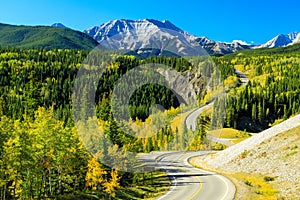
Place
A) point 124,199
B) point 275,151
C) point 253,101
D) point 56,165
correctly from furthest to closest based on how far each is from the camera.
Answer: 1. point 253,101
2. point 275,151
3. point 56,165
4. point 124,199

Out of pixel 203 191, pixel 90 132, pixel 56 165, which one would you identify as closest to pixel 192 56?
pixel 203 191

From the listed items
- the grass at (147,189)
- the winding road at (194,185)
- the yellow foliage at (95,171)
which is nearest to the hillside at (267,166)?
the winding road at (194,185)

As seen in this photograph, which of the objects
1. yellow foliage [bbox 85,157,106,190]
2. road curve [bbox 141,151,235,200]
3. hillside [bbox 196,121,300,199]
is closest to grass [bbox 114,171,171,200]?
road curve [bbox 141,151,235,200]

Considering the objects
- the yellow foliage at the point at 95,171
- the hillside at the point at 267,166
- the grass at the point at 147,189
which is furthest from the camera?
the yellow foliage at the point at 95,171

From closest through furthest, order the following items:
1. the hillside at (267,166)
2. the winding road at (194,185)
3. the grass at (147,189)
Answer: the winding road at (194,185) < the hillside at (267,166) < the grass at (147,189)

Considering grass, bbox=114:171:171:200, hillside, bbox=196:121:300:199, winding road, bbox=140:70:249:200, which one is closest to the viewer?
winding road, bbox=140:70:249:200

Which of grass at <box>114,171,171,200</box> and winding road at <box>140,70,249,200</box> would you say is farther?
grass at <box>114,171,171,200</box>

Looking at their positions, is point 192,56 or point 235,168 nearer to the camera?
point 192,56

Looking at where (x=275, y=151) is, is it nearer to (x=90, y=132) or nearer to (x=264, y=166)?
(x=264, y=166)

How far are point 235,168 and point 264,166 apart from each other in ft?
18.3

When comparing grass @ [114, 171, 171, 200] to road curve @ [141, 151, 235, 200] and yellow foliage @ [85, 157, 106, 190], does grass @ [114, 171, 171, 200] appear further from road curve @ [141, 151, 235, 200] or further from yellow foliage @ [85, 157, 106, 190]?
yellow foliage @ [85, 157, 106, 190]

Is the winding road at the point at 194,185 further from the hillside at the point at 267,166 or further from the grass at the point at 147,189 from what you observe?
the hillside at the point at 267,166

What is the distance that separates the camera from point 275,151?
50.6 metres

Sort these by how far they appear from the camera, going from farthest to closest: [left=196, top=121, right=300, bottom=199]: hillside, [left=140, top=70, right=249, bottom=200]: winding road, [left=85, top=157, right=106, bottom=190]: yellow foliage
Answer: [left=85, top=157, right=106, bottom=190]: yellow foliage → [left=196, top=121, right=300, bottom=199]: hillside → [left=140, top=70, right=249, bottom=200]: winding road
